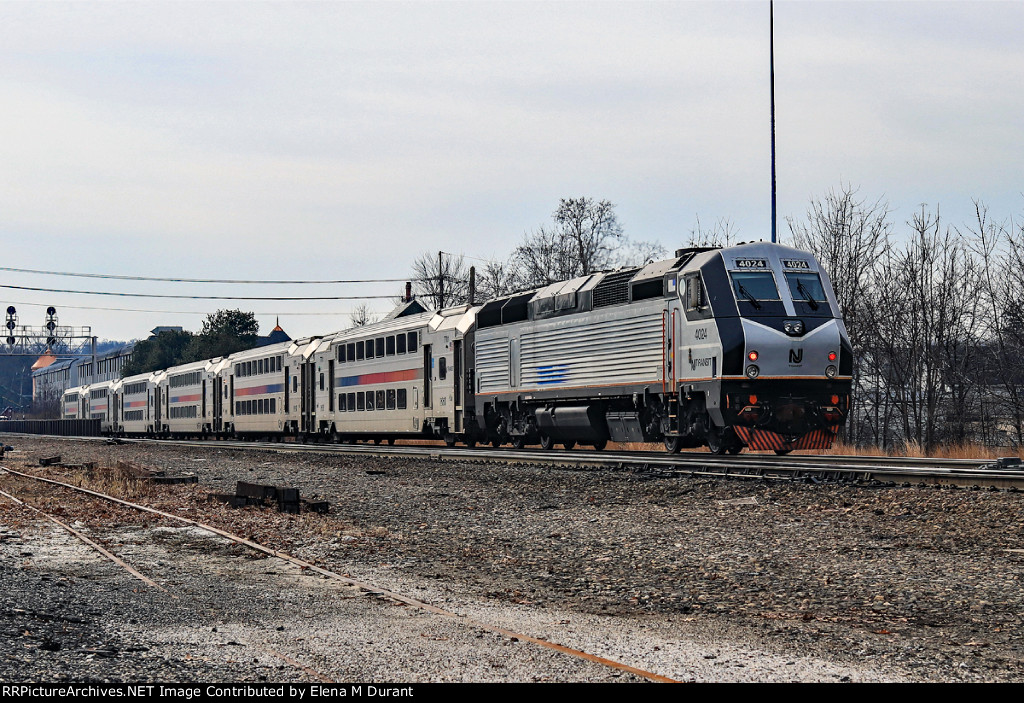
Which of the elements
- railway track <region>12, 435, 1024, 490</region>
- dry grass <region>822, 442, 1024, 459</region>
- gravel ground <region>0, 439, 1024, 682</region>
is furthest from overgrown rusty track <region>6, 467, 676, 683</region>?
dry grass <region>822, 442, 1024, 459</region>

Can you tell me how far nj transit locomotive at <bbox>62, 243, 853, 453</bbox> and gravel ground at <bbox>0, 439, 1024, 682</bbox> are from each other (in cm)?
395

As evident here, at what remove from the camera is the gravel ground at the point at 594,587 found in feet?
20.4

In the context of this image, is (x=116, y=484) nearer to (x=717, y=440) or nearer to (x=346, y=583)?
(x=717, y=440)

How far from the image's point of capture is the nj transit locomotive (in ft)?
63.8

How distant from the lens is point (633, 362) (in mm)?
21969

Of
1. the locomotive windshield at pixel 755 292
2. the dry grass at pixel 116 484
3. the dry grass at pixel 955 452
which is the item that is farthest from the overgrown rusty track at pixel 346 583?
the dry grass at pixel 955 452

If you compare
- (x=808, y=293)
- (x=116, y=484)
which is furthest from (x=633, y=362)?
(x=116, y=484)

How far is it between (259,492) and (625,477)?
5737 mm

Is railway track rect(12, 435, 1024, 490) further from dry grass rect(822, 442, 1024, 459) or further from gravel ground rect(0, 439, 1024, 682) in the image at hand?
dry grass rect(822, 442, 1024, 459)

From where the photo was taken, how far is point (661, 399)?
2117cm

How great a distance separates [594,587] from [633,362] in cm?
1308

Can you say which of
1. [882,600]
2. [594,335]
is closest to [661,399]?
[594,335]

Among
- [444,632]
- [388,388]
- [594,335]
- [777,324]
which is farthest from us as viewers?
[388,388]

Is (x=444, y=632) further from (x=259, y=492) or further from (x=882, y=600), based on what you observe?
(x=259, y=492)
